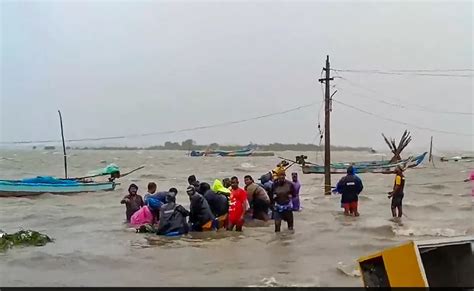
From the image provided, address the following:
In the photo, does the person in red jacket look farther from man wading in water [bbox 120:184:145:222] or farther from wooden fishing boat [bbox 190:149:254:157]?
wooden fishing boat [bbox 190:149:254:157]

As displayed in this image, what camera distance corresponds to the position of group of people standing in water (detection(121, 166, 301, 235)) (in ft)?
40.3

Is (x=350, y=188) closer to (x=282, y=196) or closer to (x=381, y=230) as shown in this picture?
(x=381, y=230)

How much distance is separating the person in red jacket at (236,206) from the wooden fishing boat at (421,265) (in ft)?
21.8

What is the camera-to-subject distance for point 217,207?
42.5 ft

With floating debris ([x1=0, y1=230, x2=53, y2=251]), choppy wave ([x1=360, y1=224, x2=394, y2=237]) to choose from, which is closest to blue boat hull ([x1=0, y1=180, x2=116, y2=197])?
floating debris ([x1=0, y1=230, x2=53, y2=251])

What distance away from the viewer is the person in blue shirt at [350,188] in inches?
601

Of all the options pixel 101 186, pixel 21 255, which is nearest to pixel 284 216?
pixel 21 255

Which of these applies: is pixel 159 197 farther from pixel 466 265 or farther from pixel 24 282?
pixel 466 265

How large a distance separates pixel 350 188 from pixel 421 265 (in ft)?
35.2

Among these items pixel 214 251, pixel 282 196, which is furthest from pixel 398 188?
pixel 214 251

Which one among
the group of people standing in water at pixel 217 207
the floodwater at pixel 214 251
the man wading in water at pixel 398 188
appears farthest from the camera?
the man wading in water at pixel 398 188

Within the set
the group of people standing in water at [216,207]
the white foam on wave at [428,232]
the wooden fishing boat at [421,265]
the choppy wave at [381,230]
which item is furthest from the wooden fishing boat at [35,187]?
the wooden fishing boat at [421,265]

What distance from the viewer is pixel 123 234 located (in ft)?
45.3

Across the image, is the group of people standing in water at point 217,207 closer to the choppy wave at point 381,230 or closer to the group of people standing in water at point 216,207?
the group of people standing in water at point 216,207
